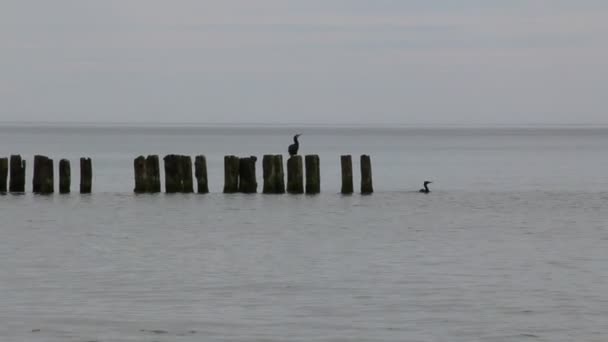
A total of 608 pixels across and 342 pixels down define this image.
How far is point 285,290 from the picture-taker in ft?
55.8

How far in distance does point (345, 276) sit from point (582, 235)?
8540mm

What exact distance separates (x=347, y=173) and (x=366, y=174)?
744mm

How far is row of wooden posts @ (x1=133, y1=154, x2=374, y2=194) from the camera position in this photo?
31.7 metres

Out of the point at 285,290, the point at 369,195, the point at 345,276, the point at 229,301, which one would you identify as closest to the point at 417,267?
the point at 345,276

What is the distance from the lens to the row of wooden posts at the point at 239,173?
104ft

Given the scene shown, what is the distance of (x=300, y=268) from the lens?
1964 cm

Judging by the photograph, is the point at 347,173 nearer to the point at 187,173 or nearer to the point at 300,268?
the point at 187,173

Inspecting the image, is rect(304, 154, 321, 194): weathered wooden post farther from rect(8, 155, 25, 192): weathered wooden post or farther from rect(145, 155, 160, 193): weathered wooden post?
rect(8, 155, 25, 192): weathered wooden post

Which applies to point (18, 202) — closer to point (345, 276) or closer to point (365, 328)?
point (345, 276)

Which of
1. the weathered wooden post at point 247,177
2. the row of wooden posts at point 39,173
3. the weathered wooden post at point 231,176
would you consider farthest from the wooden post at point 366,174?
the row of wooden posts at point 39,173

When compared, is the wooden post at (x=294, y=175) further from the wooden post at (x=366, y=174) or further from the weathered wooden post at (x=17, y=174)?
the weathered wooden post at (x=17, y=174)

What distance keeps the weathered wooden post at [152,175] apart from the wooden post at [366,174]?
486 centimetres

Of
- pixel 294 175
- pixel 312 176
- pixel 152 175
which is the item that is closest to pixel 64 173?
pixel 152 175

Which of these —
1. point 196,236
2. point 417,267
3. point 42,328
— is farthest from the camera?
point 196,236
